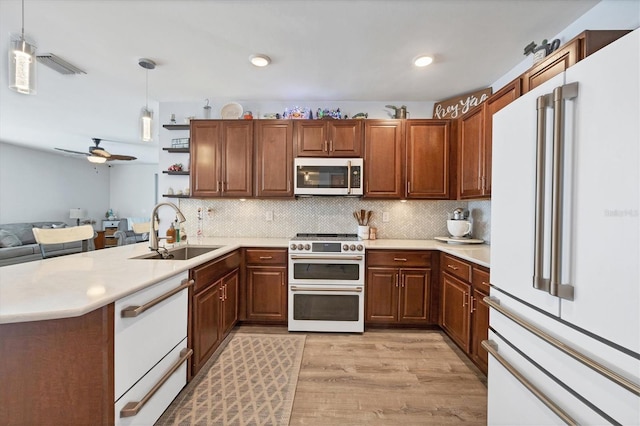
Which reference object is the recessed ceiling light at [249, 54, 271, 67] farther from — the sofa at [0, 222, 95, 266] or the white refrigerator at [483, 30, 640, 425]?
the sofa at [0, 222, 95, 266]

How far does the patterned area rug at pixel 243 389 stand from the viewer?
167cm

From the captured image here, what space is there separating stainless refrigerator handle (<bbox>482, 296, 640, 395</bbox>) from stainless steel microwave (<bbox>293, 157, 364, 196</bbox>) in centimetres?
202

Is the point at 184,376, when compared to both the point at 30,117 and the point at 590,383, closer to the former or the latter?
the point at 590,383

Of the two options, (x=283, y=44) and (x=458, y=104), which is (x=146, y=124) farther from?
(x=458, y=104)

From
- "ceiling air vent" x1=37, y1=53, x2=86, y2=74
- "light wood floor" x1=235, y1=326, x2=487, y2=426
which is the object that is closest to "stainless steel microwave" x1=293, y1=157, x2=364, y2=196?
"light wood floor" x1=235, y1=326, x2=487, y2=426

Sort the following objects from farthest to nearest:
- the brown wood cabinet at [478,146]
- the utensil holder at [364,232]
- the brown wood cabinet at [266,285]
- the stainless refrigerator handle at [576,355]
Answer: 1. the utensil holder at [364,232]
2. the brown wood cabinet at [266,285]
3. the brown wood cabinet at [478,146]
4. the stainless refrigerator handle at [576,355]

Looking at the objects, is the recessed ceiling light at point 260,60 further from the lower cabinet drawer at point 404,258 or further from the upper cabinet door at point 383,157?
the lower cabinet drawer at point 404,258

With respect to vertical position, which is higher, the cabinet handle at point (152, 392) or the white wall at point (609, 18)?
the white wall at point (609, 18)

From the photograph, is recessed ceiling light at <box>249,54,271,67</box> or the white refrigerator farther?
recessed ceiling light at <box>249,54,271,67</box>

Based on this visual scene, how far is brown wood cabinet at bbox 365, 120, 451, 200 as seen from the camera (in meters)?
3.09

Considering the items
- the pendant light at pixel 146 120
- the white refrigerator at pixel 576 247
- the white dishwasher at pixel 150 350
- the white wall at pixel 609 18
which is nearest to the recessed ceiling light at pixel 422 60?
the white wall at pixel 609 18

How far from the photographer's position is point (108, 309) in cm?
116

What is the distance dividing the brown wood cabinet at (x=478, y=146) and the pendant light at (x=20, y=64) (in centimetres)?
316

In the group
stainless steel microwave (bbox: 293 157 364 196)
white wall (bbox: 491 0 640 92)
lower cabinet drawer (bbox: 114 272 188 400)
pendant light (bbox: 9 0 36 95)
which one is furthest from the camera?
stainless steel microwave (bbox: 293 157 364 196)
